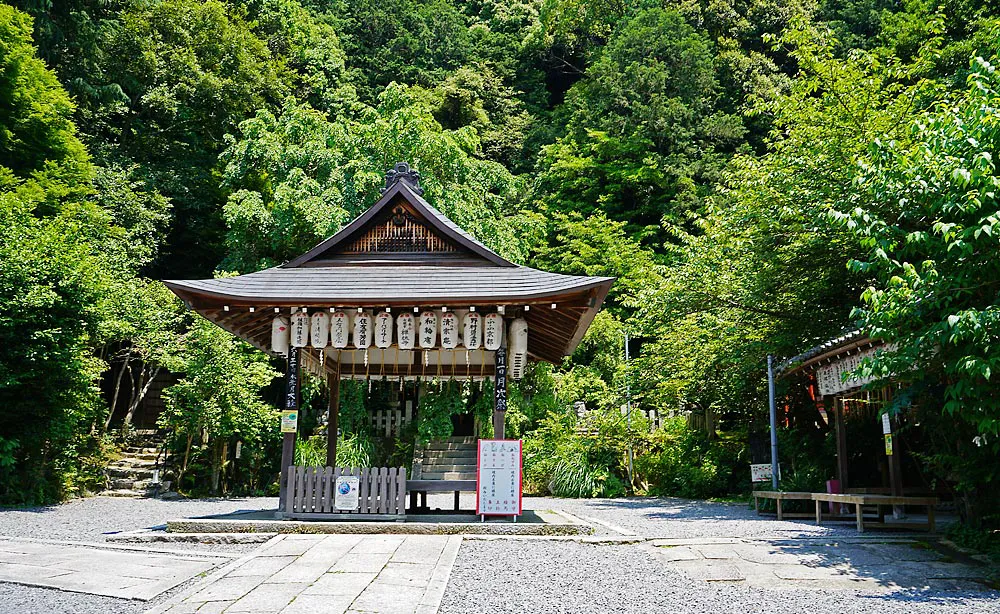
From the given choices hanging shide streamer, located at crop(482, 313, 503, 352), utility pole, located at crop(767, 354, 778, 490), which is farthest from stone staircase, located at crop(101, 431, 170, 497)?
utility pole, located at crop(767, 354, 778, 490)

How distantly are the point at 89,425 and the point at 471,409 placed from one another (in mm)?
10031

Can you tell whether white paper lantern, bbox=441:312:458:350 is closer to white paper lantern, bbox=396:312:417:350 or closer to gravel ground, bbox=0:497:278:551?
white paper lantern, bbox=396:312:417:350

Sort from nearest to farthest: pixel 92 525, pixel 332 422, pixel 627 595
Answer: pixel 627 595
pixel 92 525
pixel 332 422

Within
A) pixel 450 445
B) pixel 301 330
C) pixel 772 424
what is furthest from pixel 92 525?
pixel 450 445

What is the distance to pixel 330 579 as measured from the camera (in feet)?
20.2

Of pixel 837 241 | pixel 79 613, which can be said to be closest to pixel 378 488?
pixel 79 613

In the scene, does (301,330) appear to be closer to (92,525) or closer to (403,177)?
(403,177)

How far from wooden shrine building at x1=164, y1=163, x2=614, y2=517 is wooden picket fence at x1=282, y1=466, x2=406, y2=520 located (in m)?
0.01

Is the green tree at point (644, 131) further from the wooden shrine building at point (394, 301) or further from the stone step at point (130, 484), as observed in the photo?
the wooden shrine building at point (394, 301)

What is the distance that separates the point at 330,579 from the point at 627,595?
2502 mm

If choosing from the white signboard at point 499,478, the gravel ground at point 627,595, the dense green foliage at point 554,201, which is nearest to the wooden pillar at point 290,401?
the white signboard at point 499,478

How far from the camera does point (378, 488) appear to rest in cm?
955

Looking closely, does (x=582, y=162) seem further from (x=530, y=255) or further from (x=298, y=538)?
(x=298, y=538)

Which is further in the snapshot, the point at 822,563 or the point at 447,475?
the point at 447,475
